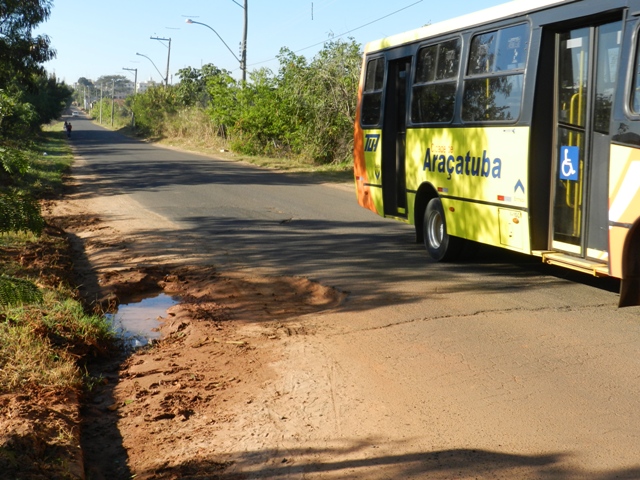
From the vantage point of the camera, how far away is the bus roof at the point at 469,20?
8163 mm

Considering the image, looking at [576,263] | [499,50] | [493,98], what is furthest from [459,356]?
[499,50]

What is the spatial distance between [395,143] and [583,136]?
423 cm

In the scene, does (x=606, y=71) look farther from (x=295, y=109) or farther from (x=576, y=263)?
(x=295, y=109)

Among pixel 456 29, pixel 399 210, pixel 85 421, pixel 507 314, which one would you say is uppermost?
pixel 456 29

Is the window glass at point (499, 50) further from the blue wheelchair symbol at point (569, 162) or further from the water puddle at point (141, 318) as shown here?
the water puddle at point (141, 318)

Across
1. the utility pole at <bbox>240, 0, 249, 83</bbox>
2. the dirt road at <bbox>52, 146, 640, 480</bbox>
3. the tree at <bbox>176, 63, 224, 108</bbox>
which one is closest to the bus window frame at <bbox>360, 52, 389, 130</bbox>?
the dirt road at <bbox>52, 146, 640, 480</bbox>

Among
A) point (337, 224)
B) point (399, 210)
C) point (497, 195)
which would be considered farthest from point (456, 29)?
point (337, 224)

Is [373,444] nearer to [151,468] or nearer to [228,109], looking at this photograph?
[151,468]

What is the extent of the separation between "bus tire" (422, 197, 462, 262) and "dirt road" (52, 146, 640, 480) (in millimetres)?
1727

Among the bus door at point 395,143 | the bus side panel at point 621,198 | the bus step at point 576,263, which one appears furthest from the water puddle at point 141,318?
the bus door at point 395,143

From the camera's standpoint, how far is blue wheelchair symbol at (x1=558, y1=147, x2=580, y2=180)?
7.72 m

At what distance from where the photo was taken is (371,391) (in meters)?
5.29

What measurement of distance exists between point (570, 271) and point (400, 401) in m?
5.04

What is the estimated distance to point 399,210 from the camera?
11.7 metres
